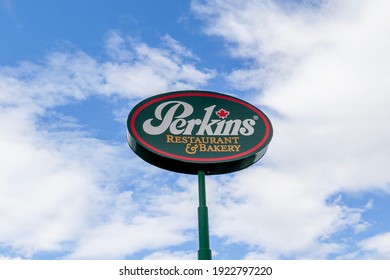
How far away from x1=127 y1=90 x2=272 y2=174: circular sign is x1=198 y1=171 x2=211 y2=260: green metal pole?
1.07 ft

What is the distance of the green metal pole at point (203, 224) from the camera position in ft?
32.2

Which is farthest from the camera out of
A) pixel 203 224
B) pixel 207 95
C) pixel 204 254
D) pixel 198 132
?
pixel 207 95

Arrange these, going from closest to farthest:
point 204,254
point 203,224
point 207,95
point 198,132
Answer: point 204,254 → point 203,224 → point 198,132 → point 207,95

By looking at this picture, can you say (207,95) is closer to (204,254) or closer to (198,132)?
(198,132)

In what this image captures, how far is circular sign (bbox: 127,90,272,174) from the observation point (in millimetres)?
10664

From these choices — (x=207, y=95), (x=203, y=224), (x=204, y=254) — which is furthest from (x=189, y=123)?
(x=204, y=254)

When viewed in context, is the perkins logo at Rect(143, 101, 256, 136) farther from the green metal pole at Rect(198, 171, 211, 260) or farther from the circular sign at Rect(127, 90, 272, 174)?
the green metal pole at Rect(198, 171, 211, 260)

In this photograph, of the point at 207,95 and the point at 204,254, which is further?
the point at 207,95

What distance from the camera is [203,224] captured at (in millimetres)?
10164

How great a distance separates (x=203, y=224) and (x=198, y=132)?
81.4 inches

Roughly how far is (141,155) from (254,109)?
2.81 meters

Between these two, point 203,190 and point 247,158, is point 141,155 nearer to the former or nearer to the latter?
point 203,190

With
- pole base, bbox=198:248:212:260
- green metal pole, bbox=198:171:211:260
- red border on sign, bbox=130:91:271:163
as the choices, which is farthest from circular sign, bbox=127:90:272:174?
pole base, bbox=198:248:212:260
